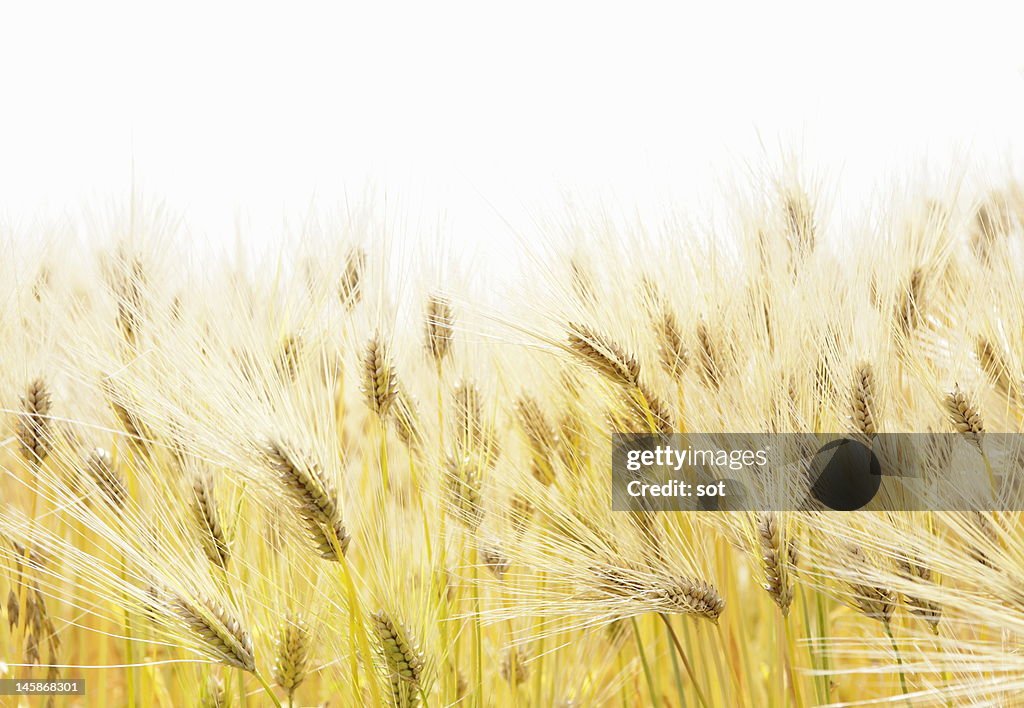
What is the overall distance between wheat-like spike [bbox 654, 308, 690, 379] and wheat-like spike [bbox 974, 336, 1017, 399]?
0.26m

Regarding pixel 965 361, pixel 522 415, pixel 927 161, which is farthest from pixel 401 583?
pixel 927 161

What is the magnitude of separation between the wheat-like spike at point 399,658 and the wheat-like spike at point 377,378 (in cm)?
16

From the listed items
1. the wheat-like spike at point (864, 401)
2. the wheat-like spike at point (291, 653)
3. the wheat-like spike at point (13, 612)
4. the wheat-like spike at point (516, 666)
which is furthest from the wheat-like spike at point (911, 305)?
the wheat-like spike at point (13, 612)

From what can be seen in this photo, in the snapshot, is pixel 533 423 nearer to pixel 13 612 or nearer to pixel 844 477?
pixel 844 477

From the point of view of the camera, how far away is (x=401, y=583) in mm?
501

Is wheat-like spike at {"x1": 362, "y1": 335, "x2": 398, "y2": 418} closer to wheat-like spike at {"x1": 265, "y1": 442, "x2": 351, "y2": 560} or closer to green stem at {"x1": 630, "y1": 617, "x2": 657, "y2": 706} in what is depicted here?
wheat-like spike at {"x1": 265, "y1": 442, "x2": 351, "y2": 560}

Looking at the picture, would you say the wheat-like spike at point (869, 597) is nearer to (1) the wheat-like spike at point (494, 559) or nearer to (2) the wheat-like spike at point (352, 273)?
(1) the wheat-like spike at point (494, 559)

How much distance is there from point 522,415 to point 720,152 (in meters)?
0.35

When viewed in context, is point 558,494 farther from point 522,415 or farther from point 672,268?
point 672,268

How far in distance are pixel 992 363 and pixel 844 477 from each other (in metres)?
0.20

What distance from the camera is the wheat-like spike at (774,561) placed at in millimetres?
478

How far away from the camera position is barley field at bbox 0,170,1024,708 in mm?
485

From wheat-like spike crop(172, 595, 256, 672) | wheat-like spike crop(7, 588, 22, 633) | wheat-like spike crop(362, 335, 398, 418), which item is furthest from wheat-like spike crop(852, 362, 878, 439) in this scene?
wheat-like spike crop(7, 588, 22, 633)

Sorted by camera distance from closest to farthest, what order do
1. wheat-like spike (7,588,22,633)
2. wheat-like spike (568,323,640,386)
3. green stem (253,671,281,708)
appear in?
green stem (253,671,281,708) < wheat-like spike (568,323,640,386) < wheat-like spike (7,588,22,633)
